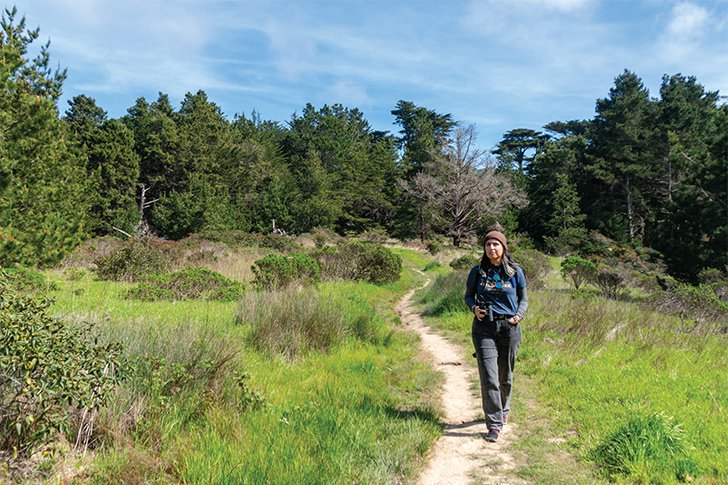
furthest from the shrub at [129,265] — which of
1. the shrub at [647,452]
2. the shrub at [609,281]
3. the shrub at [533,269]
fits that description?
the shrub at [609,281]

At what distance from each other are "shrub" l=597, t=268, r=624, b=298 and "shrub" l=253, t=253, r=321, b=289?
1119 centimetres

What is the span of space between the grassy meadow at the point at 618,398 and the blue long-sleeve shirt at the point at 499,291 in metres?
1.32

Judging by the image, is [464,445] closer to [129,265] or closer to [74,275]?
[129,265]

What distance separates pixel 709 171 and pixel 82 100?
49.0m

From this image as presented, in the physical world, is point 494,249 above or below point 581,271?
above

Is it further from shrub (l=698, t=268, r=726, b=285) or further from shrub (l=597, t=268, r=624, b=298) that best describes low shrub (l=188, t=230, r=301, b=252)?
shrub (l=698, t=268, r=726, b=285)

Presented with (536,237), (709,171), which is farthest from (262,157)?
(709,171)

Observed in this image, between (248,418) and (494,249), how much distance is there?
2.95m

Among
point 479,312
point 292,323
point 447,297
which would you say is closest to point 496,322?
point 479,312

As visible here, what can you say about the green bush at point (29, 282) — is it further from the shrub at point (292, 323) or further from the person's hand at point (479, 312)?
the person's hand at point (479, 312)

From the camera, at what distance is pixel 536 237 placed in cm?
4866

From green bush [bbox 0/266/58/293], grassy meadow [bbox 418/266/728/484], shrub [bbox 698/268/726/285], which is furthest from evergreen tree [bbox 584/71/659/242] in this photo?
green bush [bbox 0/266/58/293]

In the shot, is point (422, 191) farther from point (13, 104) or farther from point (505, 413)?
point (505, 413)

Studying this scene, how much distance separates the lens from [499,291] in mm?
4457
